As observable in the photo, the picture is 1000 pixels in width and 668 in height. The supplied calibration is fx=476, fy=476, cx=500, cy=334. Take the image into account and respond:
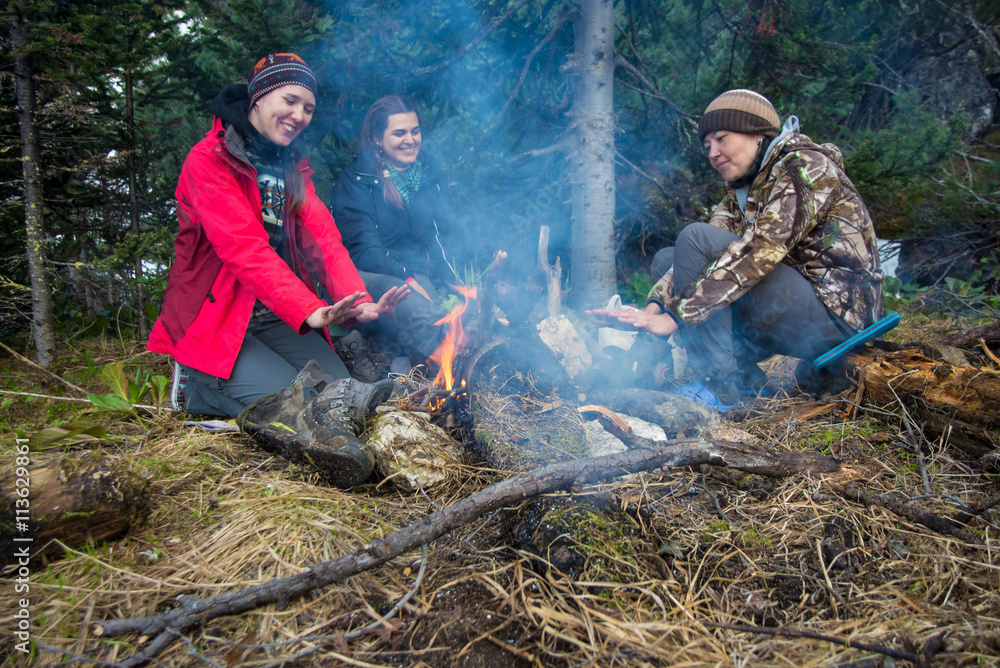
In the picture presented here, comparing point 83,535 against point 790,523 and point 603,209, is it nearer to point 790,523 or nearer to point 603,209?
point 790,523

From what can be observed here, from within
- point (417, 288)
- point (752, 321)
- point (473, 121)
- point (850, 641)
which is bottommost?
point (850, 641)

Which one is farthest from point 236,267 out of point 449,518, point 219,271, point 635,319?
point 635,319

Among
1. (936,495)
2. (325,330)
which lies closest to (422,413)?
(325,330)

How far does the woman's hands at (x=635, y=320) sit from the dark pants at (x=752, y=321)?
0.69ft

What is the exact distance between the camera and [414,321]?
3.64 m

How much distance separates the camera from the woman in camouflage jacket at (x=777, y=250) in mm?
2730

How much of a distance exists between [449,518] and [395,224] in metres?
3.01

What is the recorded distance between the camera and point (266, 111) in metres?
2.79

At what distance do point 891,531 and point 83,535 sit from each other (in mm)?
2976

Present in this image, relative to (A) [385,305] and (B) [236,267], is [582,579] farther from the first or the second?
(B) [236,267]

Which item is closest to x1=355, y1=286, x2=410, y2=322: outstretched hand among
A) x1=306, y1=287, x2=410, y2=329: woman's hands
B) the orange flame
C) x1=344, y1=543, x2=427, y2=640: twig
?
x1=306, y1=287, x2=410, y2=329: woman's hands

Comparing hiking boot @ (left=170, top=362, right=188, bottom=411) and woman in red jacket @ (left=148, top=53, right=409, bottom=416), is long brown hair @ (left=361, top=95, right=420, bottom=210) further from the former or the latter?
hiking boot @ (left=170, top=362, right=188, bottom=411)

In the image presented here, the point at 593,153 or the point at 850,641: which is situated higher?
the point at 593,153

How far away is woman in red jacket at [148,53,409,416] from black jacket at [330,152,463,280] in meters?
0.90
